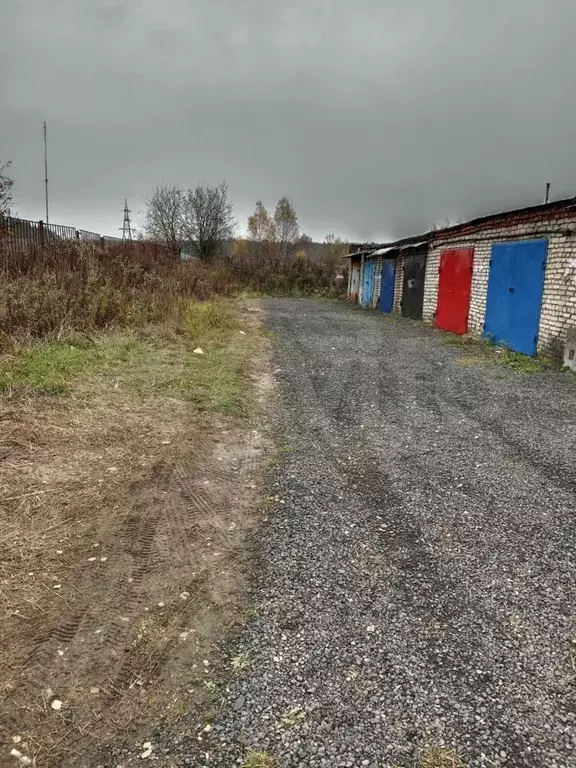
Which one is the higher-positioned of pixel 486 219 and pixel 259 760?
pixel 486 219

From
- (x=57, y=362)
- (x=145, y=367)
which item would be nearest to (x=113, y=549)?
(x=57, y=362)

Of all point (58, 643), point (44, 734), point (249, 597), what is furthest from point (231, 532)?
point (44, 734)

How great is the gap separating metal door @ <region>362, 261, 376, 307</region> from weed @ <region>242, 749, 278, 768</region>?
2284 cm

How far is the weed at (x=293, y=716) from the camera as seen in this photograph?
194 centimetres

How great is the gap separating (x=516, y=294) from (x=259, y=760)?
10.6m

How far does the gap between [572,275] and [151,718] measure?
30.9 feet

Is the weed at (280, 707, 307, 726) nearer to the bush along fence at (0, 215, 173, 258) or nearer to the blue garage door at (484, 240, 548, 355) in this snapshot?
the blue garage door at (484, 240, 548, 355)

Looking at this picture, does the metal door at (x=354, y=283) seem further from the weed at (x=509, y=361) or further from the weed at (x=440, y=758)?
the weed at (x=440, y=758)

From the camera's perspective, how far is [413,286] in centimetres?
1783

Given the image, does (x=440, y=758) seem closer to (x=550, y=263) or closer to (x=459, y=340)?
(x=550, y=263)

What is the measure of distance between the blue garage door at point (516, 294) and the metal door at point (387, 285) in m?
8.81

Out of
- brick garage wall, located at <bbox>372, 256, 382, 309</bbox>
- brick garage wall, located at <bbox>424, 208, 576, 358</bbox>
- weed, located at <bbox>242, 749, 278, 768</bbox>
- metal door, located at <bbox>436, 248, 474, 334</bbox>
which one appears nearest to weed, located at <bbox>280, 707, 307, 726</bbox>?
weed, located at <bbox>242, 749, 278, 768</bbox>

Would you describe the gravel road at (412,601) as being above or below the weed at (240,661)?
above

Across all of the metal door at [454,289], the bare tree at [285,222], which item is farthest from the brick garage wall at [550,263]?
the bare tree at [285,222]
